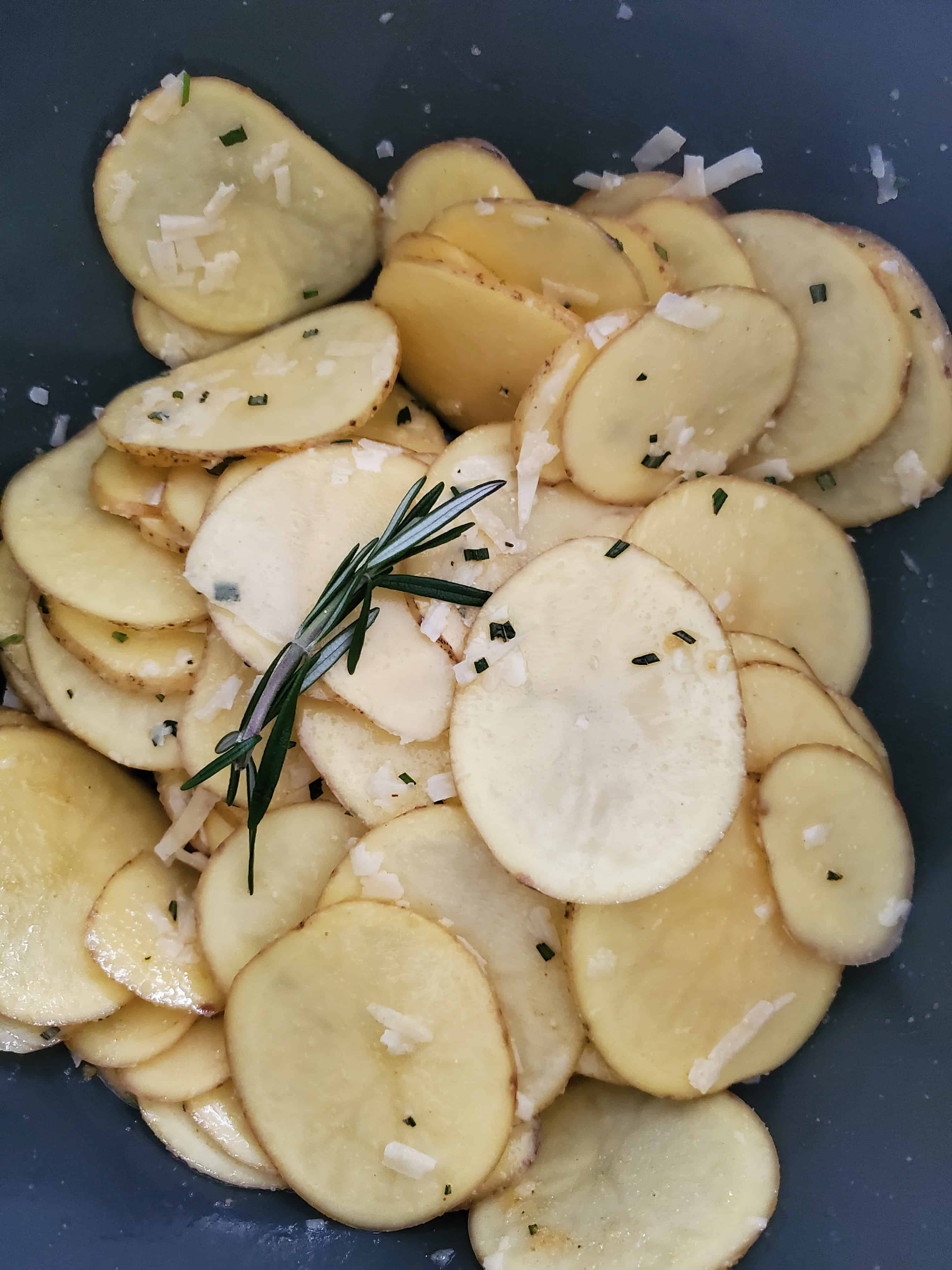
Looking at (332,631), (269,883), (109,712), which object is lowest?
(269,883)

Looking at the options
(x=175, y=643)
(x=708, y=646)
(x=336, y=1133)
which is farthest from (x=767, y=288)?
(x=336, y=1133)

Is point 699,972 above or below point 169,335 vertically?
below

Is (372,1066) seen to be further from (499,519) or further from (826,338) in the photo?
(826,338)

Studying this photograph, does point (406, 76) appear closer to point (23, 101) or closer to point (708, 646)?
point (23, 101)

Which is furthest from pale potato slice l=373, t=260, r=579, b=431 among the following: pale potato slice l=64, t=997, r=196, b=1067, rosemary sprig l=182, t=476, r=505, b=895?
pale potato slice l=64, t=997, r=196, b=1067

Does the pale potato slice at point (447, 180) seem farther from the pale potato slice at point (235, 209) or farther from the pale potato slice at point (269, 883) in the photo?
the pale potato slice at point (269, 883)

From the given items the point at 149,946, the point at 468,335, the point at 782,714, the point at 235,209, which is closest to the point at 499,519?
the point at 468,335
